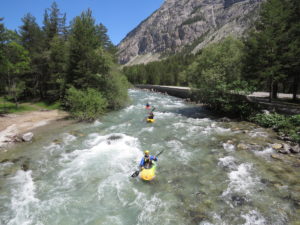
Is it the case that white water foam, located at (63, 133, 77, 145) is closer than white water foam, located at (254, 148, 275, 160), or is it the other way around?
white water foam, located at (254, 148, 275, 160)

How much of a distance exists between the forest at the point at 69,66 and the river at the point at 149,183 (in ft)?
33.0

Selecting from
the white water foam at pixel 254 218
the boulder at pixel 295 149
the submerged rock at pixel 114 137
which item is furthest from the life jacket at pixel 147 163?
the boulder at pixel 295 149

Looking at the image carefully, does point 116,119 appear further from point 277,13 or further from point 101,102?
point 277,13

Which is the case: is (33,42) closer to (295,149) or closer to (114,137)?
(114,137)

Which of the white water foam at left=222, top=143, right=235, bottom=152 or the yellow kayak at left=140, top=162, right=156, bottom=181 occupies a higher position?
the yellow kayak at left=140, top=162, right=156, bottom=181

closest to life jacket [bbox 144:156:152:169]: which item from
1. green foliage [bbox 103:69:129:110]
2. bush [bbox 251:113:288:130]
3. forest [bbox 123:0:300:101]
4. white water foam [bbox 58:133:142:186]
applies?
white water foam [bbox 58:133:142:186]

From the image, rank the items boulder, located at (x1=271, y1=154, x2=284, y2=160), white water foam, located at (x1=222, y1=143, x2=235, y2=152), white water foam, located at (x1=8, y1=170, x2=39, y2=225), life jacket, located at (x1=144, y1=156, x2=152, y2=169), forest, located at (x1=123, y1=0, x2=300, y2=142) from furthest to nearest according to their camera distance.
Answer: forest, located at (x1=123, y1=0, x2=300, y2=142) → white water foam, located at (x1=222, y1=143, x2=235, y2=152) → boulder, located at (x1=271, y1=154, x2=284, y2=160) → life jacket, located at (x1=144, y1=156, x2=152, y2=169) → white water foam, located at (x1=8, y1=170, x2=39, y2=225)

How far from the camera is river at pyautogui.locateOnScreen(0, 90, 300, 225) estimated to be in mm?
6965

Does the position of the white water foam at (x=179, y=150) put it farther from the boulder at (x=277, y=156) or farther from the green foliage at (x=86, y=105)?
the green foliage at (x=86, y=105)

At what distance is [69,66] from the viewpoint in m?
27.2

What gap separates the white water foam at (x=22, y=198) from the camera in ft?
22.6

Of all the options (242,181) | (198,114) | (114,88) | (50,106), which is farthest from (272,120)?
(50,106)

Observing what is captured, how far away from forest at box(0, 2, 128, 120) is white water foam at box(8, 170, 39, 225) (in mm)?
12633

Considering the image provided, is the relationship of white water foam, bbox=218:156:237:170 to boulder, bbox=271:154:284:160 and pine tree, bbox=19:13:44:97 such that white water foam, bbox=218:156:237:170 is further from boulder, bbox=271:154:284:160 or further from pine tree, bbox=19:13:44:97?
pine tree, bbox=19:13:44:97
